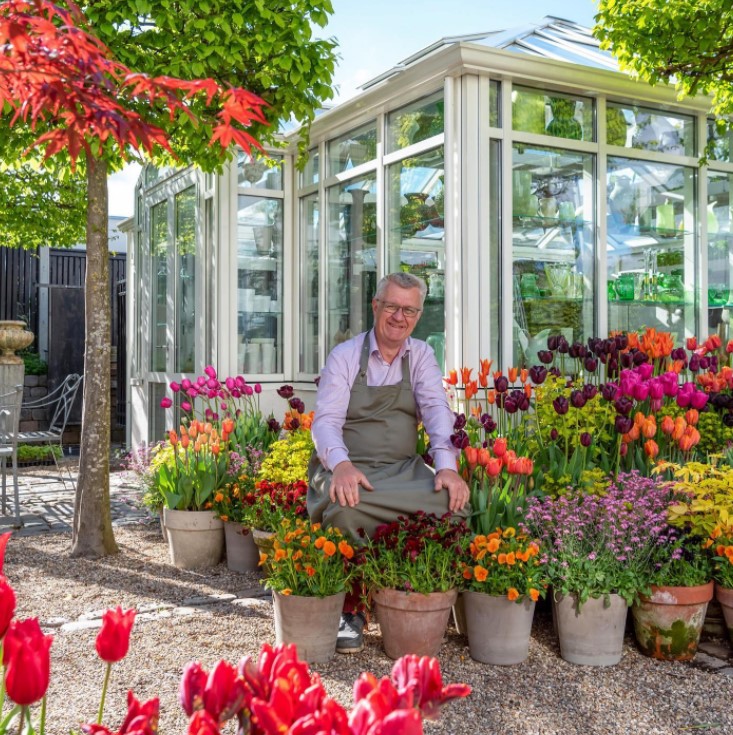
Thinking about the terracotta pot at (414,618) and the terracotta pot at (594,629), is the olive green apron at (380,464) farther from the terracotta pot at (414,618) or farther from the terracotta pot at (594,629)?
the terracotta pot at (594,629)

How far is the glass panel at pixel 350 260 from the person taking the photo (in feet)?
19.7

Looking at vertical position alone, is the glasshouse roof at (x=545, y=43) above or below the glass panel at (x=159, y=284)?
above

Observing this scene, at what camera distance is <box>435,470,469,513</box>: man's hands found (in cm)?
321

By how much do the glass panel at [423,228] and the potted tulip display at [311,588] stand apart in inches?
92.9

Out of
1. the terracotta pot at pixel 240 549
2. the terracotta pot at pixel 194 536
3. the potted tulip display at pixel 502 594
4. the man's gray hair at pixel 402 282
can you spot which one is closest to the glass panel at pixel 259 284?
the terracotta pot at pixel 194 536

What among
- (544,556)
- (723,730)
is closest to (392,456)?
(544,556)

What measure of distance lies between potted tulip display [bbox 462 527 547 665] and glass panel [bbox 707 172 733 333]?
11.0 ft

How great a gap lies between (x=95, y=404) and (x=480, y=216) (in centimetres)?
254

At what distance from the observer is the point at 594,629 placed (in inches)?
121

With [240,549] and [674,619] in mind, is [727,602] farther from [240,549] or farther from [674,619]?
[240,549]

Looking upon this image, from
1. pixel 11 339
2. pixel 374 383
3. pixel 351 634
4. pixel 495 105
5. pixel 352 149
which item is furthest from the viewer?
pixel 11 339

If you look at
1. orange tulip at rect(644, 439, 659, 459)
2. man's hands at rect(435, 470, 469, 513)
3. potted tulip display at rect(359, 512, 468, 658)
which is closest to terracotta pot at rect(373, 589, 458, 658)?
potted tulip display at rect(359, 512, 468, 658)

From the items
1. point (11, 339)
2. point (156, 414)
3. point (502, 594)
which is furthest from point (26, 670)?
point (11, 339)

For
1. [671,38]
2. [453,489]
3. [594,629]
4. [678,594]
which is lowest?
[594,629]
